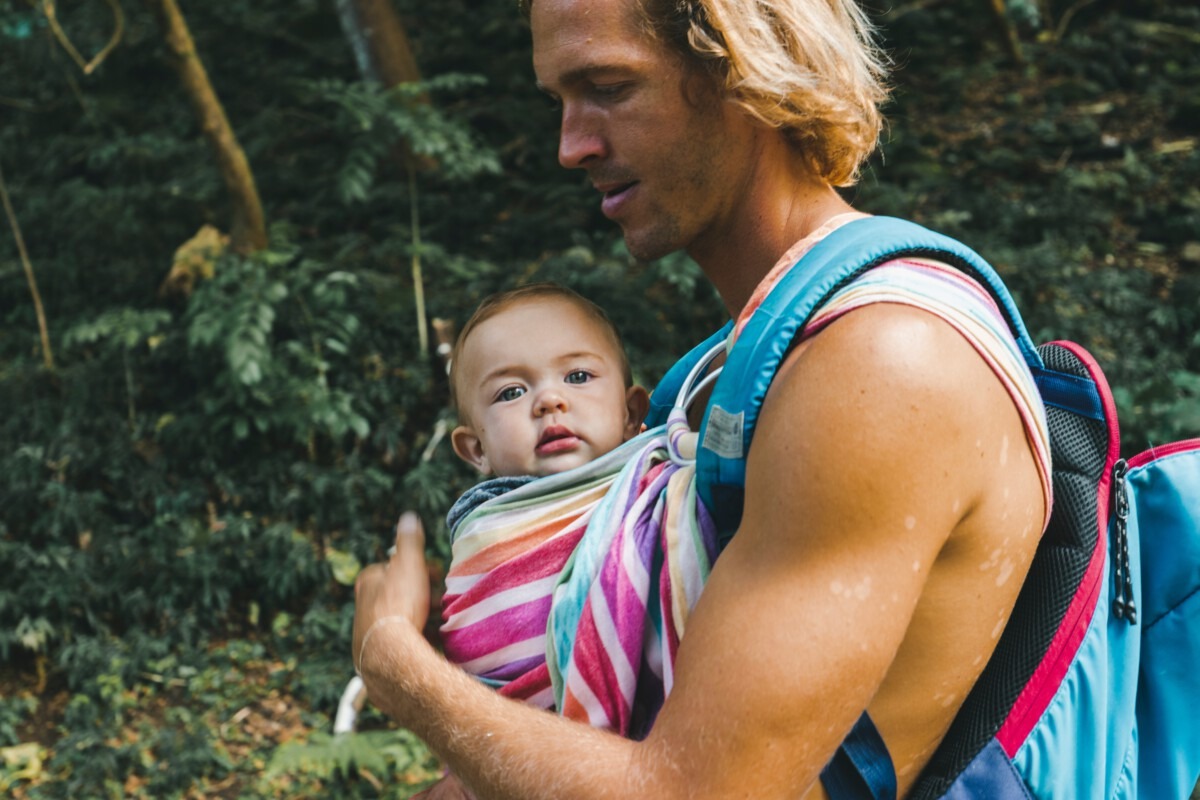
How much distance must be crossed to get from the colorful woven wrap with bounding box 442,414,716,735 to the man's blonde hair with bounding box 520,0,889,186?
471mm

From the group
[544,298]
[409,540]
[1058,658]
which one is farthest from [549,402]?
[1058,658]

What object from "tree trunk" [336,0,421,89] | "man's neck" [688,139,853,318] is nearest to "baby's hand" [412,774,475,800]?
"man's neck" [688,139,853,318]

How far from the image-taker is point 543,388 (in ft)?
5.91

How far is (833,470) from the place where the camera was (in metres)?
1.07

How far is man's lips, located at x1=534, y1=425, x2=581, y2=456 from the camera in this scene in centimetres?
177

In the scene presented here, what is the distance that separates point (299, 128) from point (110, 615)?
13.9ft

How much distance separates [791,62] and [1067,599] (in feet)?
2.73

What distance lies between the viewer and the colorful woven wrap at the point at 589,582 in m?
1.29

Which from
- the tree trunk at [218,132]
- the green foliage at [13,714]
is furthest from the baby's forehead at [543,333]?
the tree trunk at [218,132]

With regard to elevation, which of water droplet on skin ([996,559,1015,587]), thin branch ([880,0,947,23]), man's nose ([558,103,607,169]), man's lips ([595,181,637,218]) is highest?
man's nose ([558,103,607,169])

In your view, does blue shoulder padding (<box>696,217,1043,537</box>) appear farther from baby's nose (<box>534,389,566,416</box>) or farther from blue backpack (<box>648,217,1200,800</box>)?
baby's nose (<box>534,389,566,416</box>)

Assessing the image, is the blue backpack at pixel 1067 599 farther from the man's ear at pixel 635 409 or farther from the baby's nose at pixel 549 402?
the man's ear at pixel 635 409

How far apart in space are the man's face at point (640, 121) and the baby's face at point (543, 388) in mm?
303

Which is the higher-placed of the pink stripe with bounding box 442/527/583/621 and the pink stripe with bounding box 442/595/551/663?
the pink stripe with bounding box 442/527/583/621
